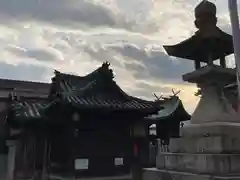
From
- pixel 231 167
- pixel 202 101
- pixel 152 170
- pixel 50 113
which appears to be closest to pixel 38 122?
pixel 50 113

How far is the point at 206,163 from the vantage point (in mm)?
7230

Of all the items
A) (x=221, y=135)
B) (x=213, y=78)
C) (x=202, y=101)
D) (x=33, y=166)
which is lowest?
(x=33, y=166)

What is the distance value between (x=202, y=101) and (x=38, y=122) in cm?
963

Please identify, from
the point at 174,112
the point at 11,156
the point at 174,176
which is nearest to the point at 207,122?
the point at 174,176

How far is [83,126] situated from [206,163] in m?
7.89

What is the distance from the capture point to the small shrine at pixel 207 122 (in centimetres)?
721

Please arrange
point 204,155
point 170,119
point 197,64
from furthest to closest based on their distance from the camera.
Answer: point 170,119 → point 197,64 → point 204,155

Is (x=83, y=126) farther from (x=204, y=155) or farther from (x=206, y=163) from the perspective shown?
(x=206, y=163)

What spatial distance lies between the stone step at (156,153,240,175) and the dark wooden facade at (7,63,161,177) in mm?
6043

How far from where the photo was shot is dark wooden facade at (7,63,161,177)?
45.4 feet

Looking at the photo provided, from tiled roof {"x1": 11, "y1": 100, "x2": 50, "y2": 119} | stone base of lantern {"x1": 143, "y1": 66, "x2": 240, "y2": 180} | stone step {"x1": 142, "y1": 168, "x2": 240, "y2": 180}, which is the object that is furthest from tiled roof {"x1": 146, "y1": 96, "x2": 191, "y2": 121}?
stone base of lantern {"x1": 143, "y1": 66, "x2": 240, "y2": 180}

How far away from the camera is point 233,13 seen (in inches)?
300

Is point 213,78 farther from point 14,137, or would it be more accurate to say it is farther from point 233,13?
point 14,137

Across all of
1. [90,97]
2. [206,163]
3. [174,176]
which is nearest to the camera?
[206,163]
